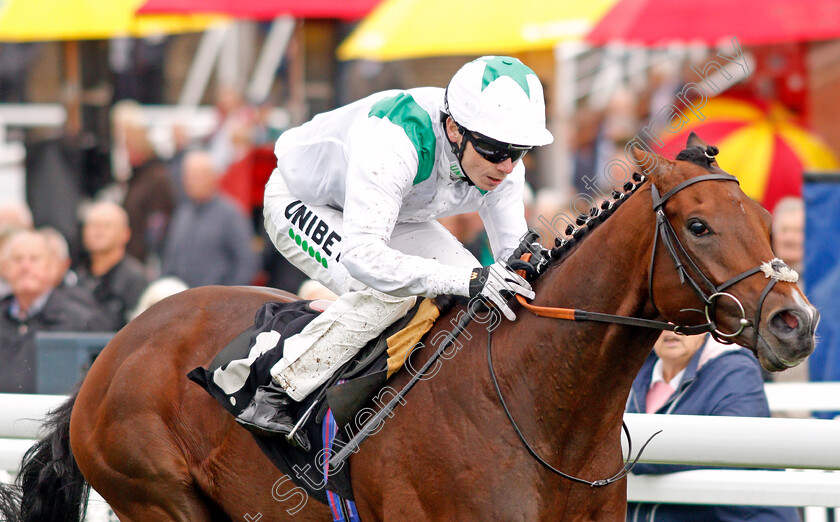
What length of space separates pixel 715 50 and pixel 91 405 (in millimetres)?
7898

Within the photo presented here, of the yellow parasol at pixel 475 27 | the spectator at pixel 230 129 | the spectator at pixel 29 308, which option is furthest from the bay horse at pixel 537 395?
the spectator at pixel 230 129

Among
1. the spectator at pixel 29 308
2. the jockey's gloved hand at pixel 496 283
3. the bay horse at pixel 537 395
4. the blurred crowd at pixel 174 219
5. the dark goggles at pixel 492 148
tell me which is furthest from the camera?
the blurred crowd at pixel 174 219

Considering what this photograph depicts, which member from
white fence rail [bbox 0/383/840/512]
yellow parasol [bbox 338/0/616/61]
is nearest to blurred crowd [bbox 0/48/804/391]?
yellow parasol [bbox 338/0/616/61]

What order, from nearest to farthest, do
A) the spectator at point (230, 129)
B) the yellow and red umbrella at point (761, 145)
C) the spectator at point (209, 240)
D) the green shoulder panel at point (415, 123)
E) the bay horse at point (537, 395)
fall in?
the bay horse at point (537, 395), the green shoulder panel at point (415, 123), the yellow and red umbrella at point (761, 145), the spectator at point (209, 240), the spectator at point (230, 129)

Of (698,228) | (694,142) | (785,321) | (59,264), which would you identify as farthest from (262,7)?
(785,321)

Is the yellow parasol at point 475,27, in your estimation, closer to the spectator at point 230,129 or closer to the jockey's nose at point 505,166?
the spectator at point 230,129

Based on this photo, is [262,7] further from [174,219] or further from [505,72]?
[505,72]

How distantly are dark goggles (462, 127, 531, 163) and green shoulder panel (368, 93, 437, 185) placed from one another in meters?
0.15

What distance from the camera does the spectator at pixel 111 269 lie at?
7.59 metres

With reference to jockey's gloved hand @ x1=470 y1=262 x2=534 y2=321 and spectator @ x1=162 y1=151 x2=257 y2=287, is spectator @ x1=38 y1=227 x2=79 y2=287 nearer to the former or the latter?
spectator @ x1=162 y1=151 x2=257 y2=287

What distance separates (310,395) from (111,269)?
14.8 feet

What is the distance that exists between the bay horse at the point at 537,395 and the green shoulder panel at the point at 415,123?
507mm

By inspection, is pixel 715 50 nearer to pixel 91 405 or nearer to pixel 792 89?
pixel 792 89

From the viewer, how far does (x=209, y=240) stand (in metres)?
8.70
